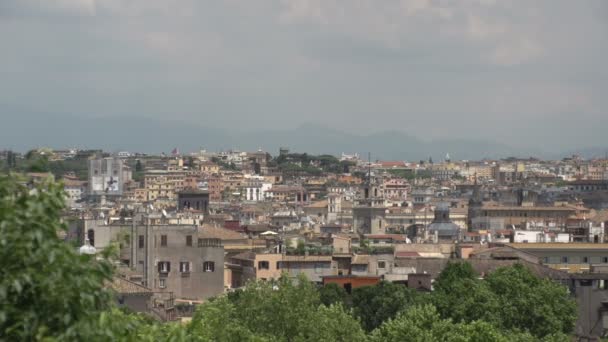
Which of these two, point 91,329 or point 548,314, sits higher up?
Result: point 91,329

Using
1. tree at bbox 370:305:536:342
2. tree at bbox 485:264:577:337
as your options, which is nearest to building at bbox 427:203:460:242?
tree at bbox 485:264:577:337

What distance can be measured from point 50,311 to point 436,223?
103925 mm

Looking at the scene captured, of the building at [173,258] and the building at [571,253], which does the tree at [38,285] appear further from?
the building at [571,253]

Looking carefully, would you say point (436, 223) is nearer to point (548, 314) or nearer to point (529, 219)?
point (529, 219)

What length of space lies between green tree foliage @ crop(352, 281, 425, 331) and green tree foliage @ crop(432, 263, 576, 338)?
4.24ft

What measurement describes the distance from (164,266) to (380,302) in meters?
5.95

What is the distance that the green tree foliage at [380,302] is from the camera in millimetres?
52688

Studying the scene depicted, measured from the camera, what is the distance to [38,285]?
1247 centimetres

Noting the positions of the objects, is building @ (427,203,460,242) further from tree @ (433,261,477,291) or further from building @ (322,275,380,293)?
tree @ (433,261,477,291)

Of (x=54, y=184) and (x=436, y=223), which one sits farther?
(x=436, y=223)

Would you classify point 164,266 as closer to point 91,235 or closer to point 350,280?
point 91,235

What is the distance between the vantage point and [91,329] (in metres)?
12.6

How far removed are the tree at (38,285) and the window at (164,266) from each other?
42.2 m

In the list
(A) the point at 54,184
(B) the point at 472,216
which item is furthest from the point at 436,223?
(A) the point at 54,184
